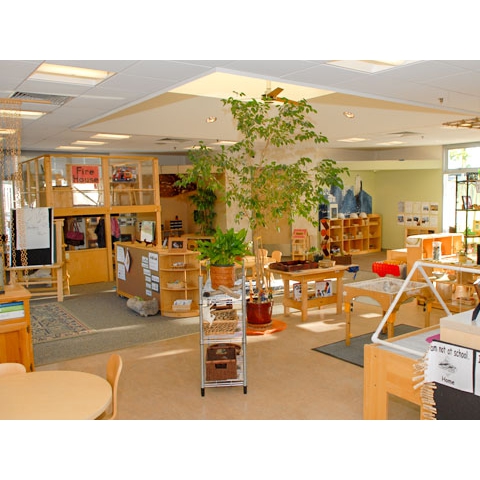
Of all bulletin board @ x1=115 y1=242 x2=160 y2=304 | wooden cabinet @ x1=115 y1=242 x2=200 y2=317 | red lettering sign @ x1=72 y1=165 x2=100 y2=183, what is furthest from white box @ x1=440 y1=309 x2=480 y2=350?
red lettering sign @ x1=72 y1=165 x2=100 y2=183

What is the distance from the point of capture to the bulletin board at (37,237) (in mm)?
8680

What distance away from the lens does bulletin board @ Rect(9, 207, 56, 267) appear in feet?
28.5

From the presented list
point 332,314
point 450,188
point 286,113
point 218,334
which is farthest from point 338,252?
point 218,334

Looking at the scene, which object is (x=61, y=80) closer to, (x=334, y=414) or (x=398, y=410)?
(x=334, y=414)

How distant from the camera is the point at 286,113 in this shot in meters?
6.73

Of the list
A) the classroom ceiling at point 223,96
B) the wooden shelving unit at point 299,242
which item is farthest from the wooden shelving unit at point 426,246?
the wooden shelving unit at point 299,242

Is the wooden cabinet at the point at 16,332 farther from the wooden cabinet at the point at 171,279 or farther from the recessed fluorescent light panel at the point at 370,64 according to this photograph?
the recessed fluorescent light panel at the point at 370,64

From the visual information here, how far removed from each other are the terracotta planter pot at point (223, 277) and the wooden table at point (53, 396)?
74.7 inches

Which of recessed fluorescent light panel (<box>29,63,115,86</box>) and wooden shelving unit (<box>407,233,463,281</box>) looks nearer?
recessed fluorescent light panel (<box>29,63,115,86</box>)

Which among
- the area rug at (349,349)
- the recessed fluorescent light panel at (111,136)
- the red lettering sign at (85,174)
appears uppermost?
the recessed fluorescent light panel at (111,136)

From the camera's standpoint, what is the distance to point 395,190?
52.6ft

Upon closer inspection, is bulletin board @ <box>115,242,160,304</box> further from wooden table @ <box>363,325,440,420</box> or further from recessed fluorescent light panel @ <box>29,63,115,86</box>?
wooden table @ <box>363,325,440,420</box>

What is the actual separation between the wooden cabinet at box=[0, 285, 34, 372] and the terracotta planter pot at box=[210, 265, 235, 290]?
1.94m

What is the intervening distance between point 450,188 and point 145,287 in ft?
32.6
